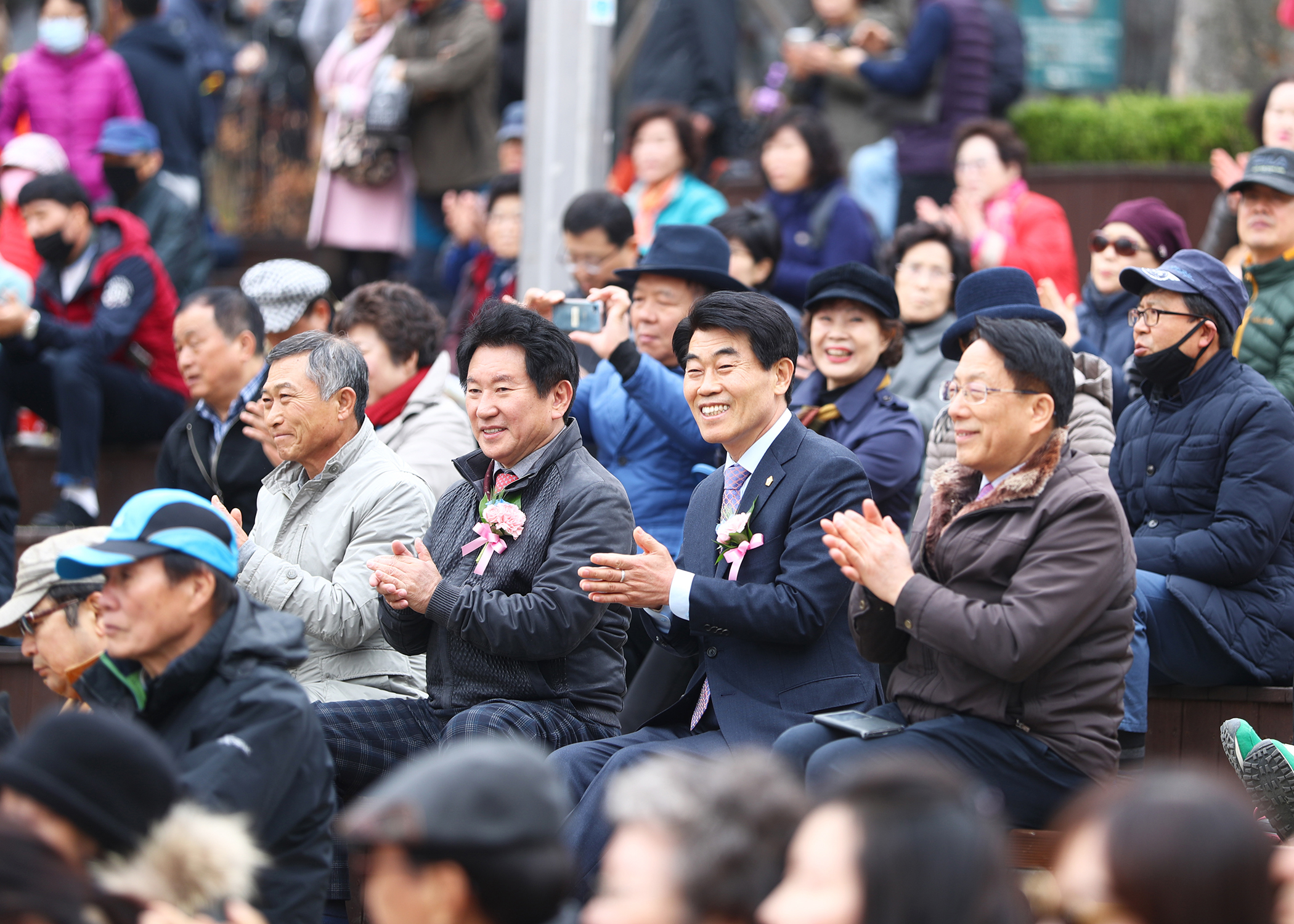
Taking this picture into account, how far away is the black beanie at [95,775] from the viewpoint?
2742 mm

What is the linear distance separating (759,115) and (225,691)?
827 centimetres

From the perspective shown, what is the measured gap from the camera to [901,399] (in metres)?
5.74

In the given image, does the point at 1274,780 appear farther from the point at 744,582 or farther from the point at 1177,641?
the point at 744,582

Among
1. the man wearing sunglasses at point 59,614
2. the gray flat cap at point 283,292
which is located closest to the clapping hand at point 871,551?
the man wearing sunglasses at point 59,614

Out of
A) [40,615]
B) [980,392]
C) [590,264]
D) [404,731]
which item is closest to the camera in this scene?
[980,392]

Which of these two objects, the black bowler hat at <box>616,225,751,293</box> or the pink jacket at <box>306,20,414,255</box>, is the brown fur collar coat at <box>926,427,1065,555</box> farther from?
the pink jacket at <box>306,20,414,255</box>

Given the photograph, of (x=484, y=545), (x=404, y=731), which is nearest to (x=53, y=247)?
(x=484, y=545)

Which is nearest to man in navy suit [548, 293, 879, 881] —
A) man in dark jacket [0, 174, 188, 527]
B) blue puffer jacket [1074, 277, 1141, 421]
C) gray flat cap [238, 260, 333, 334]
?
blue puffer jacket [1074, 277, 1141, 421]

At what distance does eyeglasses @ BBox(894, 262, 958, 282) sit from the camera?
21.5 feet

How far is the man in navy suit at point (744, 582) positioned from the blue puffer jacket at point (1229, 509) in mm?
1299

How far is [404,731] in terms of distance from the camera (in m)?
4.72

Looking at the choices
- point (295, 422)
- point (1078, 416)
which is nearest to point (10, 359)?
point (295, 422)

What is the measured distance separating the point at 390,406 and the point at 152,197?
3.74 meters

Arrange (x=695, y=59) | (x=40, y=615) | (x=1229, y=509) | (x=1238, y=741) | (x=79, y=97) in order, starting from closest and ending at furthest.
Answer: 1. (x=40, y=615)
2. (x=1238, y=741)
3. (x=1229, y=509)
4. (x=79, y=97)
5. (x=695, y=59)
